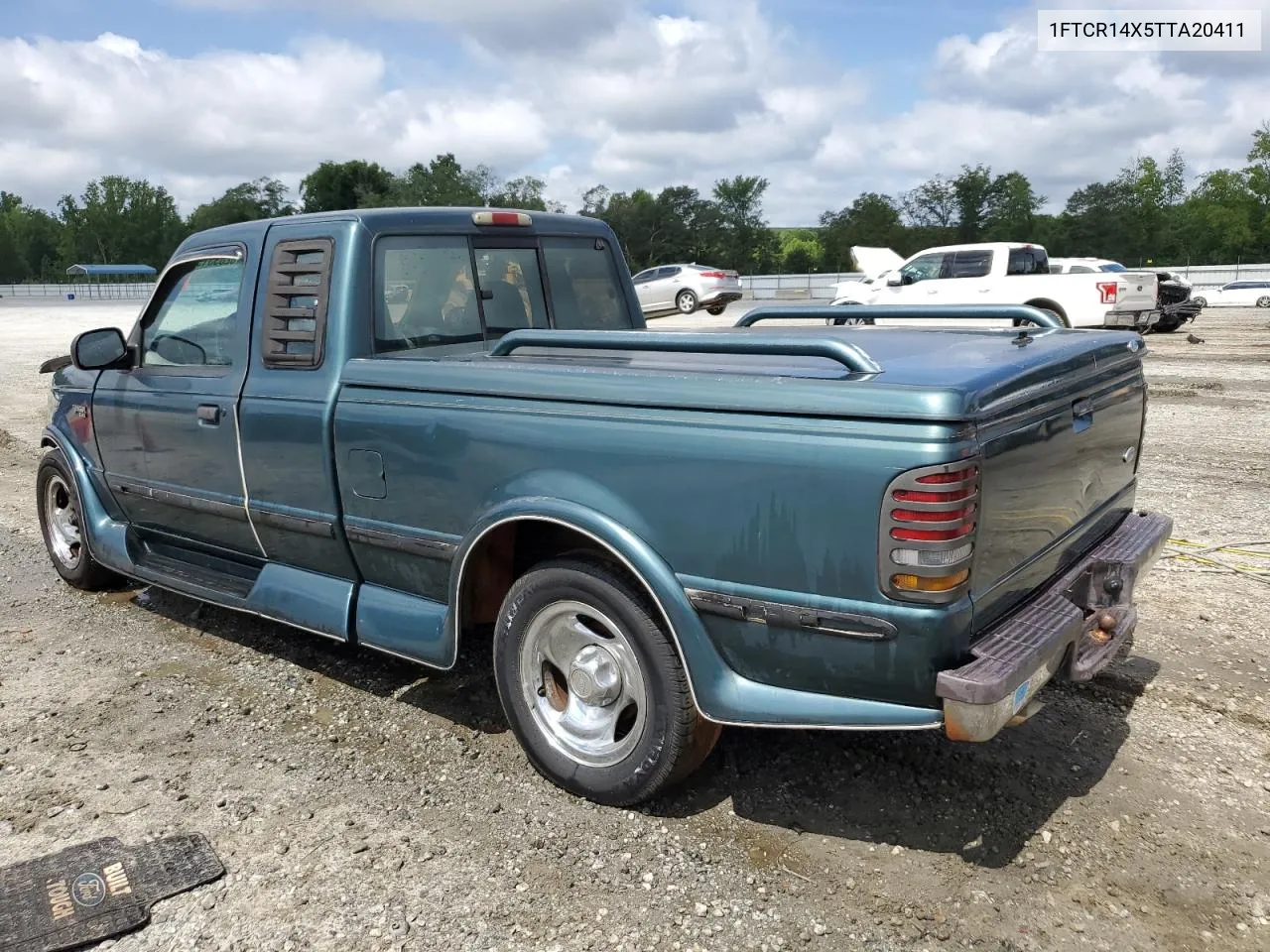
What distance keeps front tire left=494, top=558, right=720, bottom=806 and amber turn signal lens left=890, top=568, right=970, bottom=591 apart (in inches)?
30.8

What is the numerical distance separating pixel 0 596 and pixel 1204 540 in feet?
23.5

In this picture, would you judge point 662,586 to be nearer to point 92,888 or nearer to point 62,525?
point 92,888

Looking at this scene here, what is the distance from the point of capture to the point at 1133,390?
12.3 feet

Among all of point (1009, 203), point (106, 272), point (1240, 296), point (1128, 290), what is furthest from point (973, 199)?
point (106, 272)

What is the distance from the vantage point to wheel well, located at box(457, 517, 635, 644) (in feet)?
11.4

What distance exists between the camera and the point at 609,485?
3.12 metres

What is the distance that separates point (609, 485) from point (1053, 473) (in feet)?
4.45

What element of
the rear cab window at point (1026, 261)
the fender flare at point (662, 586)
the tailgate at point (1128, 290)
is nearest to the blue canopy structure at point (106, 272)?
the rear cab window at point (1026, 261)

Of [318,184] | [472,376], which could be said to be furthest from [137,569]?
[318,184]

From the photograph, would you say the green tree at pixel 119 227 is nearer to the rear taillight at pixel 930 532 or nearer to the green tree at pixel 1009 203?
the green tree at pixel 1009 203

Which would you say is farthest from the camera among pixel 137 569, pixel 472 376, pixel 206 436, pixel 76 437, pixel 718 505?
pixel 76 437

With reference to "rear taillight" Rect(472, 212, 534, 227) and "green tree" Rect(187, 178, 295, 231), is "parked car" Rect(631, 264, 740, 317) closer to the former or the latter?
"rear taillight" Rect(472, 212, 534, 227)

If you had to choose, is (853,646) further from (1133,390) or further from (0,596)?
(0,596)

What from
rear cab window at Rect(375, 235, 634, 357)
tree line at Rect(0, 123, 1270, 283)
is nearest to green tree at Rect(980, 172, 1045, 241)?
tree line at Rect(0, 123, 1270, 283)
